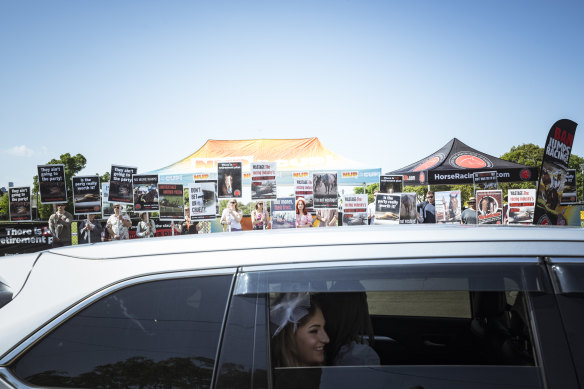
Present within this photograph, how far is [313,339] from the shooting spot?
1529 millimetres

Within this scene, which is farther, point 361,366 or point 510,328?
point 510,328

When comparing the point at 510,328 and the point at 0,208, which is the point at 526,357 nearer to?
the point at 510,328

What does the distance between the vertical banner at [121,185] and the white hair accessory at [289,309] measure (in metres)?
13.6

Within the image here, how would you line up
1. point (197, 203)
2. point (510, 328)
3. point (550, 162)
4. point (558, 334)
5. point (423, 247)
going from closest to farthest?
point (558, 334) → point (423, 247) → point (510, 328) → point (550, 162) → point (197, 203)

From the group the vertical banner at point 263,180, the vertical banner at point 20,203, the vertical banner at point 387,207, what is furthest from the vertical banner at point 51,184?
the vertical banner at point 387,207

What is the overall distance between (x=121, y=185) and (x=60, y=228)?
2.26 m

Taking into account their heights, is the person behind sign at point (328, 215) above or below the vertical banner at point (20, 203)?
below

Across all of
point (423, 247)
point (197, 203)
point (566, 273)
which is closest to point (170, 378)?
point (423, 247)

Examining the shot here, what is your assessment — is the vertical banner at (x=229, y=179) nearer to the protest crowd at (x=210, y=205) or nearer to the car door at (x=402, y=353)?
the protest crowd at (x=210, y=205)

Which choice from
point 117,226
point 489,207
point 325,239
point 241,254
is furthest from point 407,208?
point 241,254

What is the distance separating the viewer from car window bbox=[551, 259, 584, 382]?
4.23 feet

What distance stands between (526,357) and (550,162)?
6.42 metres

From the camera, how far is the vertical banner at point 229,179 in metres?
14.7

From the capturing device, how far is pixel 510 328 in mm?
1577
